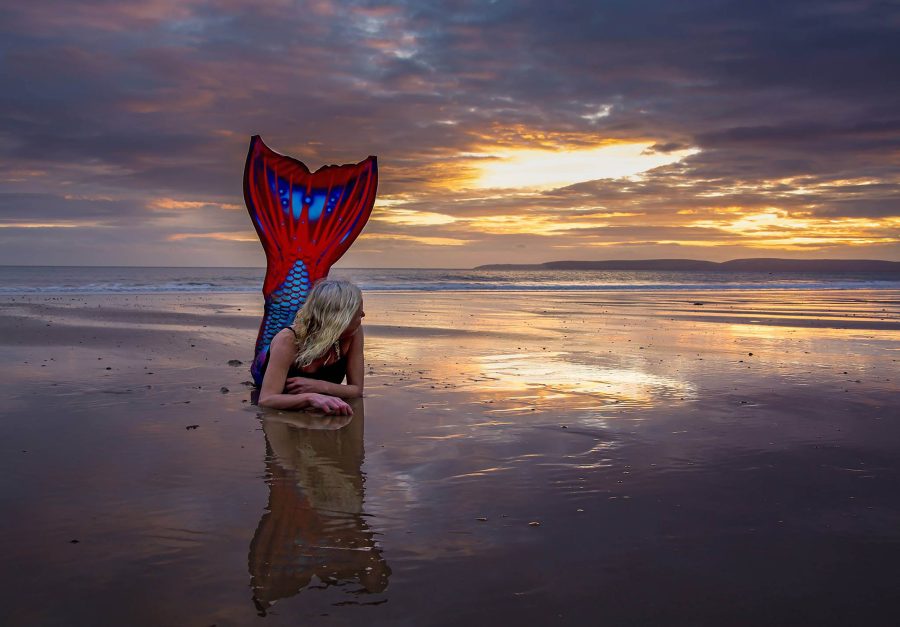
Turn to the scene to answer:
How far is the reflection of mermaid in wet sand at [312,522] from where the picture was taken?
8.79 feet

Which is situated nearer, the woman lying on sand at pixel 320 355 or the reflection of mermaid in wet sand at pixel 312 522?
the reflection of mermaid in wet sand at pixel 312 522

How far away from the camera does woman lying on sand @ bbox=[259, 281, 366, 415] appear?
17.5 ft

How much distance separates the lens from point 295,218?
668cm

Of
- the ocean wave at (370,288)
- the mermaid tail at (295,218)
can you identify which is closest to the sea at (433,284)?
the ocean wave at (370,288)

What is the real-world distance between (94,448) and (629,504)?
10.3ft

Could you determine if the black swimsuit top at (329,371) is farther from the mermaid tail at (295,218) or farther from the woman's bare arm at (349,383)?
the mermaid tail at (295,218)

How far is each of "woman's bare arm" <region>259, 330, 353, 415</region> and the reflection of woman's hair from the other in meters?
0.12

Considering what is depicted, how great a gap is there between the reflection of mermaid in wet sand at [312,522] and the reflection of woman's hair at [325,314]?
0.72 meters

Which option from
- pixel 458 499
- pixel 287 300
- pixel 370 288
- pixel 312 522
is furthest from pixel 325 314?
pixel 370 288

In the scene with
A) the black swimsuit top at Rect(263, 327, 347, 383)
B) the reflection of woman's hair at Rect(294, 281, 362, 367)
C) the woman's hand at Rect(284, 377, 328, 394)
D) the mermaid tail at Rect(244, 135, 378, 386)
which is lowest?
the woman's hand at Rect(284, 377, 328, 394)

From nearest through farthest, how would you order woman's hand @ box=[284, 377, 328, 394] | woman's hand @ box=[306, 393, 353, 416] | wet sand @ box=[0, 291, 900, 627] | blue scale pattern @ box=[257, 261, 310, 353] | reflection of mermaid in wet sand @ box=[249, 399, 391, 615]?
wet sand @ box=[0, 291, 900, 627] < reflection of mermaid in wet sand @ box=[249, 399, 391, 615] < woman's hand @ box=[306, 393, 353, 416] < woman's hand @ box=[284, 377, 328, 394] < blue scale pattern @ box=[257, 261, 310, 353]

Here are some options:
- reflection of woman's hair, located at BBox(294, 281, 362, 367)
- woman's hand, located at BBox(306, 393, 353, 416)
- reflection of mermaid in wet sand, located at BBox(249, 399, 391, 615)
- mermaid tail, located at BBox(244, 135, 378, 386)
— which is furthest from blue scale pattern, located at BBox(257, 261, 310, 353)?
reflection of mermaid in wet sand, located at BBox(249, 399, 391, 615)

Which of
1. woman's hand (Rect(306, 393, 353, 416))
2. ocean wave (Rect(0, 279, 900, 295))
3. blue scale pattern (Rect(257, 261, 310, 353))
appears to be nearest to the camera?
woman's hand (Rect(306, 393, 353, 416))

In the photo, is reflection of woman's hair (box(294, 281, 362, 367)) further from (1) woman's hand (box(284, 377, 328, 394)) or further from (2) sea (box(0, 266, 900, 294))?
(2) sea (box(0, 266, 900, 294))
